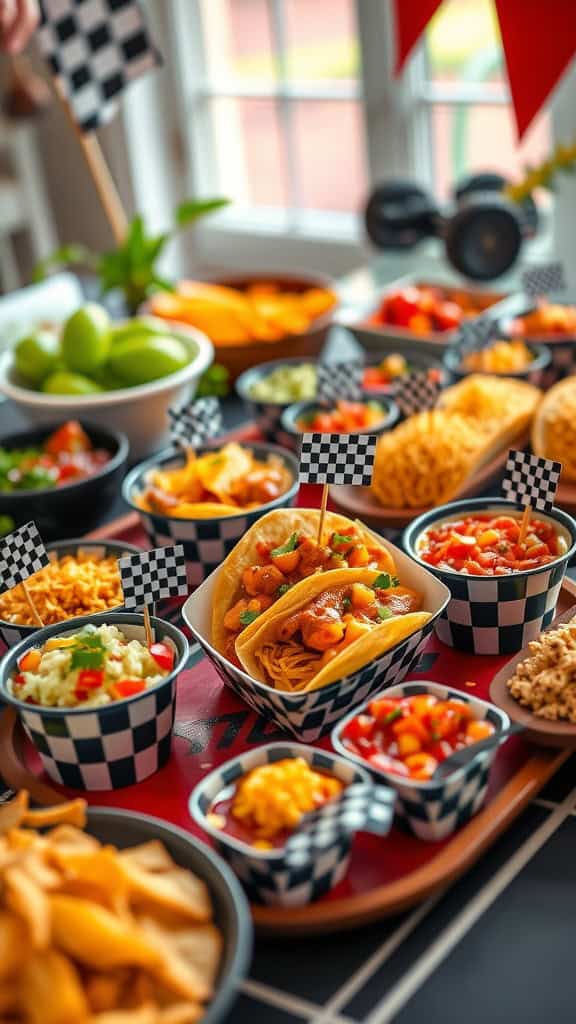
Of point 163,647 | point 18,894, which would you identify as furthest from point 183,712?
point 18,894

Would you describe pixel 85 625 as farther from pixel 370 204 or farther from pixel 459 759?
pixel 370 204

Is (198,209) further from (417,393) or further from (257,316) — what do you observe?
(417,393)

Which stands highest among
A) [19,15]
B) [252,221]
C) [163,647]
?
[19,15]

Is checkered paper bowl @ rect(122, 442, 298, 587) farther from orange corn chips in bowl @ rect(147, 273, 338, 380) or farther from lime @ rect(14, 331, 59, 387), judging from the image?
orange corn chips in bowl @ rect(147, 273, 338, 380)

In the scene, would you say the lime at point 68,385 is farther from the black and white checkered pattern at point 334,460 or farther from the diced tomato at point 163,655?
the diced tomato at point 163,655

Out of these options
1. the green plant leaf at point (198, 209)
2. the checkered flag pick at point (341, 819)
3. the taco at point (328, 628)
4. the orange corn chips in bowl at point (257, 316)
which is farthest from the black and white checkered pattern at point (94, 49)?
the checkered flag pick at point (341, 819)

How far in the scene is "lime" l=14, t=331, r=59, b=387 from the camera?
264 cm

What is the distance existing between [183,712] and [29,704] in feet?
0.94

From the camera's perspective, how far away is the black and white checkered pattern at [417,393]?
2.31 meters

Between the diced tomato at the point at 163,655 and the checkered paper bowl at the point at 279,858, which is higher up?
the diced tomato at the point at 163,655

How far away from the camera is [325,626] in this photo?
1.63 metres

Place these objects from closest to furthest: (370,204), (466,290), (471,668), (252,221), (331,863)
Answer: (331,863) → (471,668) → (466,290) → (370,204) → (252,221)

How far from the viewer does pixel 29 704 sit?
60.6 inches

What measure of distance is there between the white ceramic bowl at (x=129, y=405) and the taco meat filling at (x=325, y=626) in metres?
0.96
